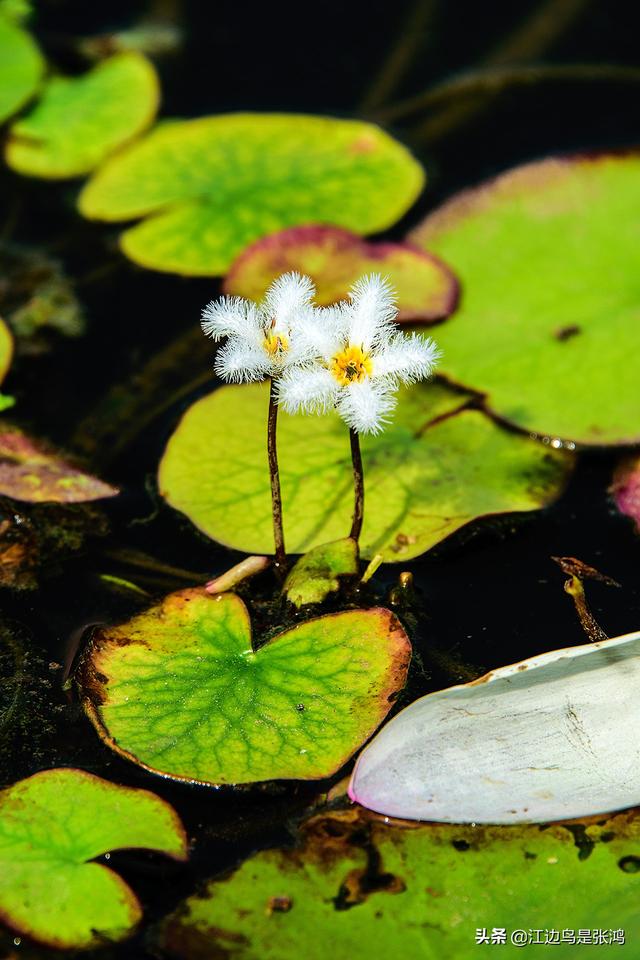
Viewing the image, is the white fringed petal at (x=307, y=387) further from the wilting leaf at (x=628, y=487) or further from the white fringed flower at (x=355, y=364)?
the wilting leaf at (x=628, y=487)

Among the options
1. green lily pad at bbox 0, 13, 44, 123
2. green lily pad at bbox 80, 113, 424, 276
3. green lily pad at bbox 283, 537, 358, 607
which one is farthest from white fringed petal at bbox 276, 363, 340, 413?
green lily pad at bbox 0, 13, 44, 123

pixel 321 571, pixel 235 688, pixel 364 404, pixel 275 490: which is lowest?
pixel 235 688

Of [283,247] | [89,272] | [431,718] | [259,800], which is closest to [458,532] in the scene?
[431,718]

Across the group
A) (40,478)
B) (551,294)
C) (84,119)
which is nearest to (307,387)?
(40,478)

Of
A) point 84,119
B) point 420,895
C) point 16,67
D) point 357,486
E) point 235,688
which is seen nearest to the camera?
point 420,895

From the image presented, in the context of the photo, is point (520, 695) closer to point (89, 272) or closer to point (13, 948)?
point (13, 948)

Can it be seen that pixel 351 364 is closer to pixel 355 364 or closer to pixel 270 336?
pixel 355 364

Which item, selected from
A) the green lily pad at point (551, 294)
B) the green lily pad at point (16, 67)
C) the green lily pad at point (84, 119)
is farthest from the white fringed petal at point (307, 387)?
the green lily pad at point (16, 67)
